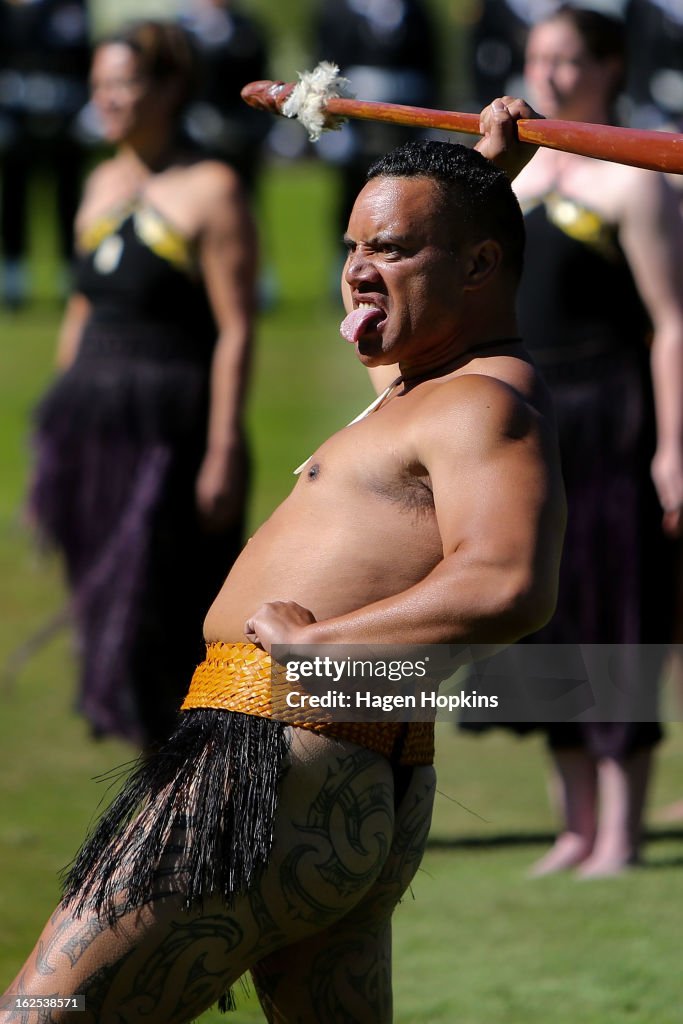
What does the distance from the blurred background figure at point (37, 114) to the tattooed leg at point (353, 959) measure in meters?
13.5

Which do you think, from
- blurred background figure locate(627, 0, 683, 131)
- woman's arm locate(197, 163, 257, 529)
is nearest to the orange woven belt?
woman's arm locate(197, 163, 257, 529)

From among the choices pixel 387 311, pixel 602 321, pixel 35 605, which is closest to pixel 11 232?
pixel 35 605

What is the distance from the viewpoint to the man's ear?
252 centimetres

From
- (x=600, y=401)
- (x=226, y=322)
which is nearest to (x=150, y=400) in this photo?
(x=226, y=322)

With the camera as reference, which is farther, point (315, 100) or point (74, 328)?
point (74, 328)

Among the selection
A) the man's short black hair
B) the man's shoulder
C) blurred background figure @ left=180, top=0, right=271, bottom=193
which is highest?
blurred background figure @ left=180, top=0, right=271, bottom=193

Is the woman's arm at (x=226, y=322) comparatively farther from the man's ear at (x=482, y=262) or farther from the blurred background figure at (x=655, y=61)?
the blurred background figure at (x=655, y=61)

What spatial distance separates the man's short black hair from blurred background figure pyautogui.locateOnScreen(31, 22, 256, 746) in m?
2.73

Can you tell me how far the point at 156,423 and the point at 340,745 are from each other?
9.90 ft

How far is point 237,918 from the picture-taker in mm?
2420

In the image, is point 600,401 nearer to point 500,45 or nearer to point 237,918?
point 237,918

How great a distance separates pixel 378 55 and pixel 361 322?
13499mm

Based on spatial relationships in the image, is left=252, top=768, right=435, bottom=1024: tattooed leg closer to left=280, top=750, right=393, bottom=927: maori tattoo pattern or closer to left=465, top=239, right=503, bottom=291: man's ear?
left=280, top=750, right=393, bottom=927: maori tattoo pattern

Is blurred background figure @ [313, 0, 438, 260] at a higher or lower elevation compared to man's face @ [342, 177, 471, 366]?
higher
